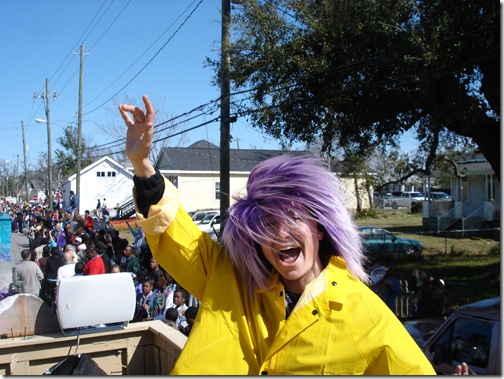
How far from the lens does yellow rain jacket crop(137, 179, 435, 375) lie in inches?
74.1

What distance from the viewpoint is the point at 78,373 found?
11.6ft

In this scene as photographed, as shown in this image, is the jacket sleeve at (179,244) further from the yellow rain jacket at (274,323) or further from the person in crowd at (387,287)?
the person in crowd at (387,287)

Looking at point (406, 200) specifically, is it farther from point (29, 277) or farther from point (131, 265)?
point (29, 277)

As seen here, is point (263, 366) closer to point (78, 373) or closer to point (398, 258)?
point (78, 373)

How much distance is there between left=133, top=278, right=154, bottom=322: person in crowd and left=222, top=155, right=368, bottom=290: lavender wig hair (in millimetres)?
6984

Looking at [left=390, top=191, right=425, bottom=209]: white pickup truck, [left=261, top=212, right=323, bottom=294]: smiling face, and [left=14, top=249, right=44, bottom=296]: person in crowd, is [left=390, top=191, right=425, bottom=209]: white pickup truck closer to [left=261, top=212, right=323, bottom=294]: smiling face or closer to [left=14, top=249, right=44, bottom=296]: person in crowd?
[left=14, top=249, right=44, bottom=296]: person in crowd

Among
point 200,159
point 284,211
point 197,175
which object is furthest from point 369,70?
point 200,159

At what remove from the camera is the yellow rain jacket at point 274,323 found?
1883mm

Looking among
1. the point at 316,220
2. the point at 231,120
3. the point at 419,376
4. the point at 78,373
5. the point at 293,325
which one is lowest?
the point at 78,373

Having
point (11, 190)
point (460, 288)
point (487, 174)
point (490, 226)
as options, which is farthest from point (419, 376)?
point (11, 190)

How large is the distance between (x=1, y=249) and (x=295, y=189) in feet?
64.9

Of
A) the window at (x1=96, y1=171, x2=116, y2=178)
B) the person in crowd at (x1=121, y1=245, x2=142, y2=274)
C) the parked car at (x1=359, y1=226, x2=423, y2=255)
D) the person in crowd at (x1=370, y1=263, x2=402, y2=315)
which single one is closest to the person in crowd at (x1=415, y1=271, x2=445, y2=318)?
the person in crowd at (x1=370, y1=263, x2=402, y2=315)

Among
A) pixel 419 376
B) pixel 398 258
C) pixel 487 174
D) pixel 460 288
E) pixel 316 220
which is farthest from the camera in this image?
pixel 487 174

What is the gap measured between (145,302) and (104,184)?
3983 cm
